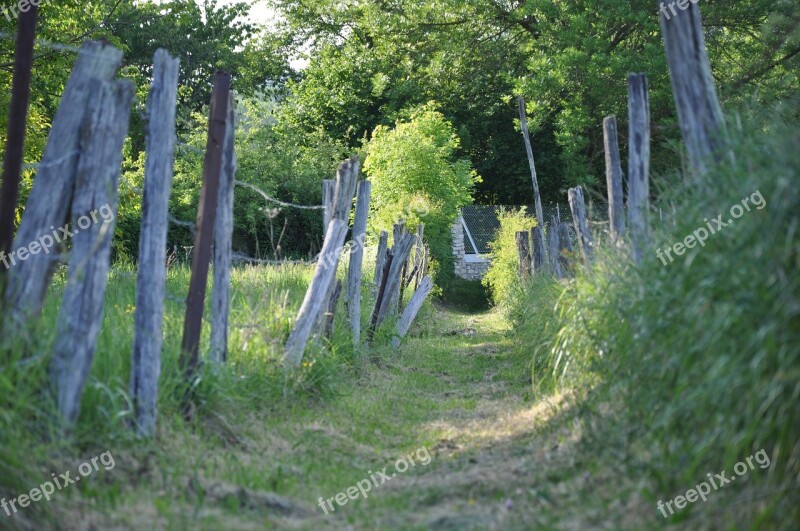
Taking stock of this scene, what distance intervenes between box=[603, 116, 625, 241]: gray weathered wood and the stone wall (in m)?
20.3

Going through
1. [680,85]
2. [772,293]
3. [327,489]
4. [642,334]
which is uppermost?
[680,85]

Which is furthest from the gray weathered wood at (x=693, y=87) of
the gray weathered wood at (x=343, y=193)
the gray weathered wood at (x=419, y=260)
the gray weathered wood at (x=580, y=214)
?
the gray weathered wood at (x=419, y=260)

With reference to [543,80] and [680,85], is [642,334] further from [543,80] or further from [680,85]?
[543,80]

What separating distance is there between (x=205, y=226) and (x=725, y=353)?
3.70 metres

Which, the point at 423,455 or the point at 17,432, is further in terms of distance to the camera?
the point at 423,455

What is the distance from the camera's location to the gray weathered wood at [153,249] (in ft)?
17.7

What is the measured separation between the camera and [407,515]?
15.3 ft

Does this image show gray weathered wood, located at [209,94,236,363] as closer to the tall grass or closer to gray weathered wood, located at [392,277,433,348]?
the tall grass

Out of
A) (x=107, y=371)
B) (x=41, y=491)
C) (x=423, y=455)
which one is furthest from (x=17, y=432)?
(x=423, y=455)

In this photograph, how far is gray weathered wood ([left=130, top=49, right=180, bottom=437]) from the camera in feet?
17.7

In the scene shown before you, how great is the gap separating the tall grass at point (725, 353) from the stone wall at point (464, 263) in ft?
77.0

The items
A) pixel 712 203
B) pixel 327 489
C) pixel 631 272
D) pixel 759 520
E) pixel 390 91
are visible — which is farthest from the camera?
pixel 390 91

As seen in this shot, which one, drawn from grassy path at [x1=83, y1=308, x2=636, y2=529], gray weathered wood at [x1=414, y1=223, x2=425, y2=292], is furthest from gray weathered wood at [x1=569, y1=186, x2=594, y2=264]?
gray weathered wood at [x1=414, y1=223, x2=425, y2=292]

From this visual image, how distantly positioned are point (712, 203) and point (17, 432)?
3.56 metres
